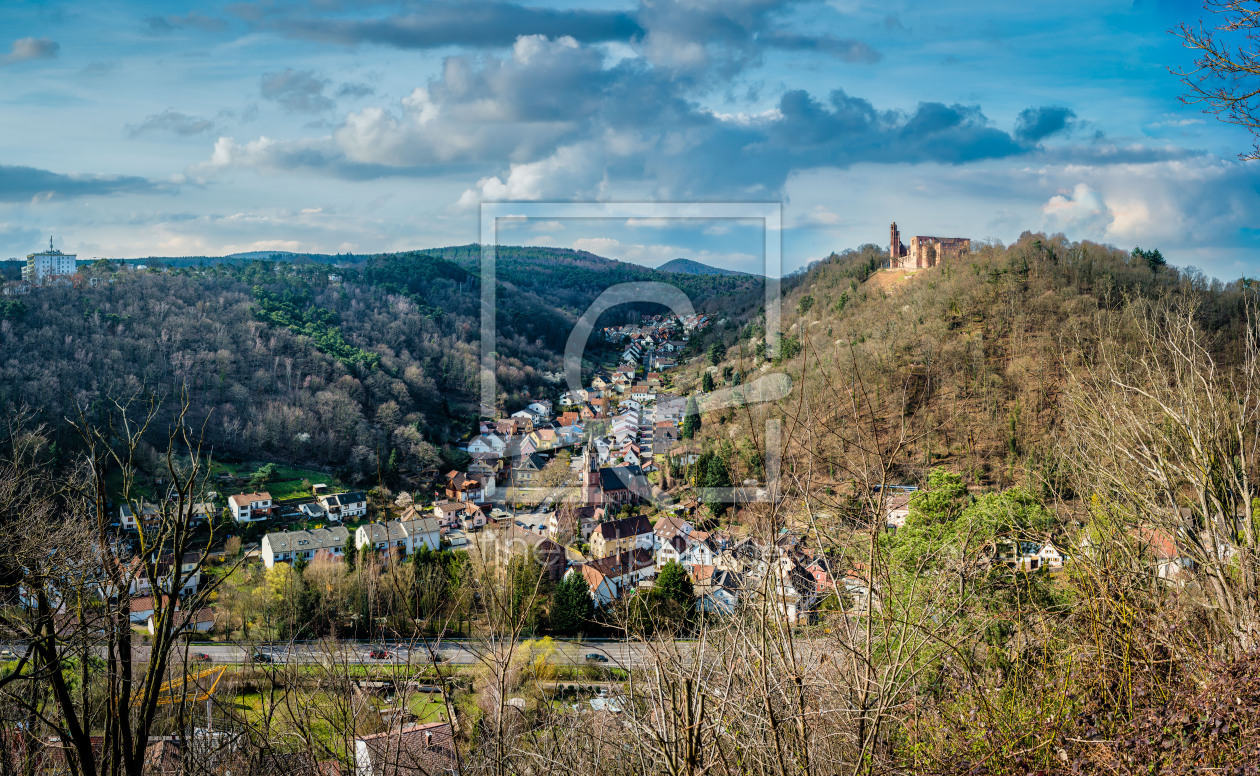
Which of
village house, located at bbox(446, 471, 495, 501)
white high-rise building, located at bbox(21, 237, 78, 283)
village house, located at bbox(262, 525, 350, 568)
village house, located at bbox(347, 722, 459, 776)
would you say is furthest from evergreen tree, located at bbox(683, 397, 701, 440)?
white high-rise building, located at bbox(21, 237, 78, 283)

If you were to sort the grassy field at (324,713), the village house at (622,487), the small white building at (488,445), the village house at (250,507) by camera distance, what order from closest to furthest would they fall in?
the grassy field at (324,713), the village house at (622,487), the village house at (250,507), the small white building at (488,445)

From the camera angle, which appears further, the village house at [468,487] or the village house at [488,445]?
the village house at [488,445]

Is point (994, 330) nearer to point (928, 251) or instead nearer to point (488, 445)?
point (928, 251)

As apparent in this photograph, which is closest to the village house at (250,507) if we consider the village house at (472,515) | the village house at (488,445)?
the village house at (472,515)

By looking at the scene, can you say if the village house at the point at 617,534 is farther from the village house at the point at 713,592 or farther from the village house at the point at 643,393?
the village house at the point at 713,592

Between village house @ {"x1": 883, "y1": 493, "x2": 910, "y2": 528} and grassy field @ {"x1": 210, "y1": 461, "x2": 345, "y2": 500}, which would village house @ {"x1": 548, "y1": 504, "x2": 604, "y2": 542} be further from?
grassy field @ {"x1": 210, "y1": 461, "x2": 345, "y2": 500}

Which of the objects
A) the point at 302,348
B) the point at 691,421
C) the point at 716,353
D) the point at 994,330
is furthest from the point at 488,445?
the point at 994,330

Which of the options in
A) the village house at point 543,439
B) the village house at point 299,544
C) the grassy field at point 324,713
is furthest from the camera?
the village house at point 543,439
